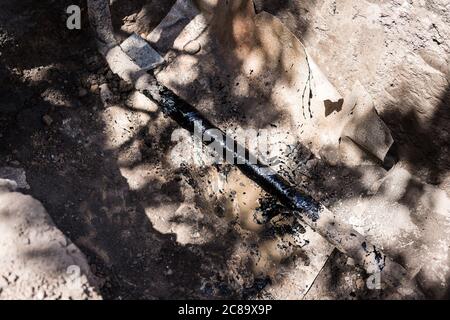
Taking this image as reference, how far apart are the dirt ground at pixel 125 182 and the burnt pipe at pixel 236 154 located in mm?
77

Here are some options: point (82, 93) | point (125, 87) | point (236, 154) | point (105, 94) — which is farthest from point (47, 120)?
→ point (236, 154)

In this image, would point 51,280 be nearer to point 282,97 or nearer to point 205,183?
point 205,183

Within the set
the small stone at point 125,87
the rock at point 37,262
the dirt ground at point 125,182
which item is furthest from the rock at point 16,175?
the small stone at point 125,87

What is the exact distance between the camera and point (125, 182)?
2844 millimetres

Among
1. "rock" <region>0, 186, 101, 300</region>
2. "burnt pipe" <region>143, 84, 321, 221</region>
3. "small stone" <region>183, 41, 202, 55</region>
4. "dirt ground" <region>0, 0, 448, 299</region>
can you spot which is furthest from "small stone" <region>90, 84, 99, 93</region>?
"rock" <region>0, 186, 101, 300</region>

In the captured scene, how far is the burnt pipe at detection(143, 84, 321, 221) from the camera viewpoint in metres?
2.72

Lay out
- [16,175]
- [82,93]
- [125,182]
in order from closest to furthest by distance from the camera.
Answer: [16,175] < [125,182] < [82,93]

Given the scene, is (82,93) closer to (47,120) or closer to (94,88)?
(94,88)

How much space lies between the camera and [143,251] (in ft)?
8.41

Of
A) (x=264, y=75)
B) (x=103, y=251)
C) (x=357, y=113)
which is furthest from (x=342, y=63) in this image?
(x=103, y=251)

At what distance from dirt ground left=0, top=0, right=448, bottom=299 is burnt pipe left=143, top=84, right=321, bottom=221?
8 centimetres

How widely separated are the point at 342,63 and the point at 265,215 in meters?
1.07

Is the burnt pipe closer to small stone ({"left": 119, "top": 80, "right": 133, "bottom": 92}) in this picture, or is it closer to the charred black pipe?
the charred black pipe

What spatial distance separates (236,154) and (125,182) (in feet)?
2.38
